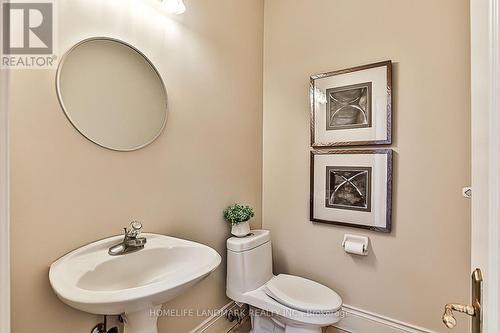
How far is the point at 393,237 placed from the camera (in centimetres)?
169

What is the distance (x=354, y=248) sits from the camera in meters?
1.75

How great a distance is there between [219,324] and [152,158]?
1.29m

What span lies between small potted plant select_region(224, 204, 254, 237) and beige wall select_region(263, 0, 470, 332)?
18.6 inches

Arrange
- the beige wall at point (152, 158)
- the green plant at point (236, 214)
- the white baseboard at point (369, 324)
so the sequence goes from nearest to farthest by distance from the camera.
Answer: the beige wall at point (152, 158) → the white baseboard at point (369, 324) → the green plant at point (236, 214)

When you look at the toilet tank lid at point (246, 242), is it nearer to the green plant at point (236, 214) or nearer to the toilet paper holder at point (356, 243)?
the green plant at point (236, 214)

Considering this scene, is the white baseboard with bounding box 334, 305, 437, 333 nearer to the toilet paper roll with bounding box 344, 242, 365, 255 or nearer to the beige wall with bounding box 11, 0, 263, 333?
the toilet paper roll with bounding box 344, 242, 365, 255

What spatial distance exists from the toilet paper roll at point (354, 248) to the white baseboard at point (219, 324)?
95cm

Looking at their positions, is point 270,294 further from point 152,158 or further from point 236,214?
point 152,158

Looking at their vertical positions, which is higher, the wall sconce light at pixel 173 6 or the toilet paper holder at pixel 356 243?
the wall sconce light at pixel 173 6

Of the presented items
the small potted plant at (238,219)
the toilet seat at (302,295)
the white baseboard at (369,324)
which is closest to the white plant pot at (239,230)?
the small potted plant at (238,219)

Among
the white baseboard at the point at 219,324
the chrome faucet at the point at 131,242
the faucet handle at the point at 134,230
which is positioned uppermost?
the faucet handle at the point at 134,230

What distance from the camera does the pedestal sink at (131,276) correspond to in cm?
83

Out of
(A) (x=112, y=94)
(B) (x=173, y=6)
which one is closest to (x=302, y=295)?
(A) (x=112, y=94)

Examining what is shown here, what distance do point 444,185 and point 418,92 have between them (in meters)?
0.60
